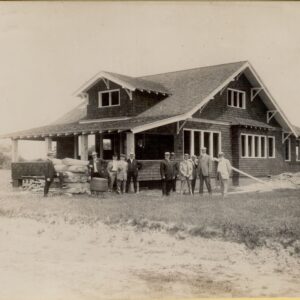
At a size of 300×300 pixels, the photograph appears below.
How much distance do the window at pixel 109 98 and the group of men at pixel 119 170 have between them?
168 inches

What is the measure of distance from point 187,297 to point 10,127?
5543mm

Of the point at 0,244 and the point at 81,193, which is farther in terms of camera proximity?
the point at 81,193

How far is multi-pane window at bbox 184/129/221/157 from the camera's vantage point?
19031 millimetres

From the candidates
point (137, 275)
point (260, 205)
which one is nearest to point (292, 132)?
point (260, 205)

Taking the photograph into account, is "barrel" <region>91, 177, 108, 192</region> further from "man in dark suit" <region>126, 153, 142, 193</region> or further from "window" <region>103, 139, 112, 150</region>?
"window" <region>103, 139, 112, 150</region>

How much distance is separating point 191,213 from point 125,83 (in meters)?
8.95

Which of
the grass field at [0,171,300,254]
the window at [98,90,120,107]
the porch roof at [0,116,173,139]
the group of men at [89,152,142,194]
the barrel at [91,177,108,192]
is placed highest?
the window at [98,90,120,107]

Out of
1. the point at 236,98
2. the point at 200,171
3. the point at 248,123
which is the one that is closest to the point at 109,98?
the point at 236,98

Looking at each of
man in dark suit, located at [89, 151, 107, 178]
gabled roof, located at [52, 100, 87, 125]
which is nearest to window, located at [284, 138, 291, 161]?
gabled roof, located at [52, 100, 87, 125]

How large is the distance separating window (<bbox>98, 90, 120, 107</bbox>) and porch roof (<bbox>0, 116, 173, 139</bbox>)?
877 millimetres

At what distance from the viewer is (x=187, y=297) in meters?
6.68

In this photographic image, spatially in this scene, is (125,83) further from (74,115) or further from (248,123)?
(248,123)

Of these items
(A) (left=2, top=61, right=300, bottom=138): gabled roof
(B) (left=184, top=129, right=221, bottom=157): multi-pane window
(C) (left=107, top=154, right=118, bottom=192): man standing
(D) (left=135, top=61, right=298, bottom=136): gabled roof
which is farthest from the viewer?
(B) (left=184, top=129, right=221, bottom=157): multi-pane window

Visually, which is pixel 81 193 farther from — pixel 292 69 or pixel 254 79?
pixel 254 79
